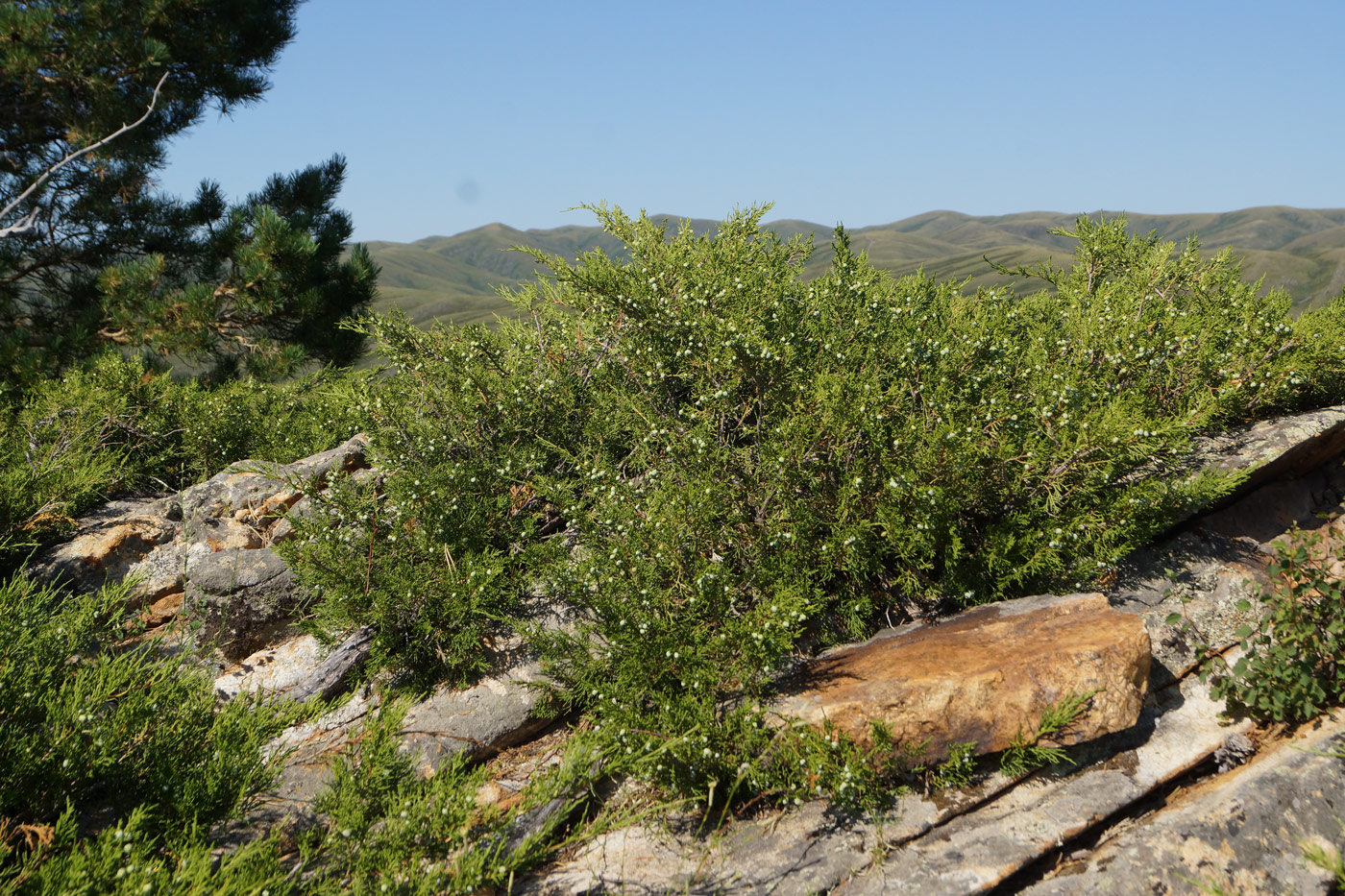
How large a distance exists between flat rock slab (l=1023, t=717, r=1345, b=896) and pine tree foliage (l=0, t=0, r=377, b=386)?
12.8 metres

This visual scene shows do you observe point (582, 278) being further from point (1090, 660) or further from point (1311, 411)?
point (1311, 411)

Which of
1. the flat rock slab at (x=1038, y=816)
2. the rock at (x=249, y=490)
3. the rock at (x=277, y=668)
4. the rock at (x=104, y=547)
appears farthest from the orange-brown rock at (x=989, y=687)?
the rock at (x=104, y=547)

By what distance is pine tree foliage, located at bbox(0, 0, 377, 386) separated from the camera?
37.8 feet

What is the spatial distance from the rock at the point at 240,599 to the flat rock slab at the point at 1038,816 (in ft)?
13.9

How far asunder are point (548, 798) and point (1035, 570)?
3.06m

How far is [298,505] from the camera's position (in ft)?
20.5

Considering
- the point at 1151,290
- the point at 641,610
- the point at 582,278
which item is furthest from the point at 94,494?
the point at 1151,290

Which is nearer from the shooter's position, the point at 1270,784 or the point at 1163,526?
the point at 1270,784

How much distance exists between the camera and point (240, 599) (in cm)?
524

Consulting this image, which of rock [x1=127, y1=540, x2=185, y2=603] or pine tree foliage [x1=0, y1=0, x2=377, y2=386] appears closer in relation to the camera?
rock [x1=127, y1=540, x2=185, y2=603]

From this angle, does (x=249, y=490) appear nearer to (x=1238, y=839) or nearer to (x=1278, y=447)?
(x=1238, y=839)

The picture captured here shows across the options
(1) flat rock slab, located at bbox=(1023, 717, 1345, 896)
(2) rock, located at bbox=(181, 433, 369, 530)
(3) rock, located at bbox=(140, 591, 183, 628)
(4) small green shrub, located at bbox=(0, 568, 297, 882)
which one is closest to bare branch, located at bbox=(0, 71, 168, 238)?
(2) rock, located at bbox=(181, 433, 369, 530)

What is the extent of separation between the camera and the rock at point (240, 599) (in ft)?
16.9

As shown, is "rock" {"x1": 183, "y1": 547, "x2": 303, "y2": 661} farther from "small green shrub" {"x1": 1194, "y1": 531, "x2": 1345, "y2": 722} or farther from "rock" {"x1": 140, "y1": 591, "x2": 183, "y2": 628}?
"small green shrub" {"x1": 1194, "y1": 531, "x2": 1345, "y2": 722}
